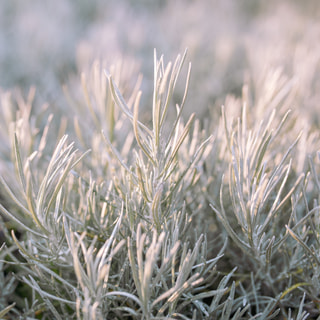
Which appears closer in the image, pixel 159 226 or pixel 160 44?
pixel 159 226

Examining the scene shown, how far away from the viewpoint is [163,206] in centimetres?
60

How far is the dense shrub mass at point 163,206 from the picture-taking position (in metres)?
0.48

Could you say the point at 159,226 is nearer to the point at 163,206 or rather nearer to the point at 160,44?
the point at 163,206

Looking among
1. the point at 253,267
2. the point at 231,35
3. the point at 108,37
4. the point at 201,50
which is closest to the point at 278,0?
the point at 231,35

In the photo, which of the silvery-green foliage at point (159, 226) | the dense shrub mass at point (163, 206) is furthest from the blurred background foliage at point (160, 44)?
the silvery-green foliage at point (159, 226)

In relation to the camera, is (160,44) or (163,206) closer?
(163,206)

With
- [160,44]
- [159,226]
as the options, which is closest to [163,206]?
[159,226]

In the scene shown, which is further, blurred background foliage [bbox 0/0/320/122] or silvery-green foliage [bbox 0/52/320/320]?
blurred background foliage [bbox 0/0/320/122]

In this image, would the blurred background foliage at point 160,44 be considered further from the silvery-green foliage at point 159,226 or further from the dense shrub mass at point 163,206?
the silvery-green foliage at point 159,226

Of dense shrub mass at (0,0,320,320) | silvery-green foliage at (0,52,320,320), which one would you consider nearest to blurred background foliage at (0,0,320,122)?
dense shrub mass at (0,0,320,320)

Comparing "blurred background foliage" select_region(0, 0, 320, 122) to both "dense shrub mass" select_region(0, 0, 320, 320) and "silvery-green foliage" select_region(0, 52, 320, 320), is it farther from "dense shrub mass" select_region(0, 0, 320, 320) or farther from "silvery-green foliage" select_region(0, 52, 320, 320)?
"silvery-green foliage" select_region(0, 52, 320, 320)

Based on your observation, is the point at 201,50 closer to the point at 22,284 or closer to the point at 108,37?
the point at 108,37

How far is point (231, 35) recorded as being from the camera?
2.06 m

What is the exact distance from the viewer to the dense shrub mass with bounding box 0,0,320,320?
1.58 ft
